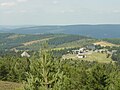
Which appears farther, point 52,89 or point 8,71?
point 8,71

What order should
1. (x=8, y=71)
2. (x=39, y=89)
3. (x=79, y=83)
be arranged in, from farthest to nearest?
1. (x=8, y=71)
2. (x=79, y=83)
3. (x=39, y=89)

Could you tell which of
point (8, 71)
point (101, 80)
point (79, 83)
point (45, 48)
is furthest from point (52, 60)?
point (8, 71)

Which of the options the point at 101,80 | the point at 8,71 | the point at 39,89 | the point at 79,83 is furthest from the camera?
the point at 8,71

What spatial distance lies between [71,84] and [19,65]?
36.3 m

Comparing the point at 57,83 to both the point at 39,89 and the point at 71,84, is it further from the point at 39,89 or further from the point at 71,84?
the point at 71,84

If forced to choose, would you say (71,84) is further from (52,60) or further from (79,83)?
(52,60)

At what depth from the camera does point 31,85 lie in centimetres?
2069

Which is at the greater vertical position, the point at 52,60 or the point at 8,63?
the point at 52,60

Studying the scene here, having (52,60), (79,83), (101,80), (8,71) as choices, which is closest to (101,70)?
(101,80)

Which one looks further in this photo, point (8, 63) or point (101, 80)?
point (8, 63)

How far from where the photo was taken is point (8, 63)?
323 feet

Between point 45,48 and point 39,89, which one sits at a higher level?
point 45,48

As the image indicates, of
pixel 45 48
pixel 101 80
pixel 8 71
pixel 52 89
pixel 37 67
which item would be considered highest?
pixel 45 48

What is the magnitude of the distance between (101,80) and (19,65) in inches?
1847
